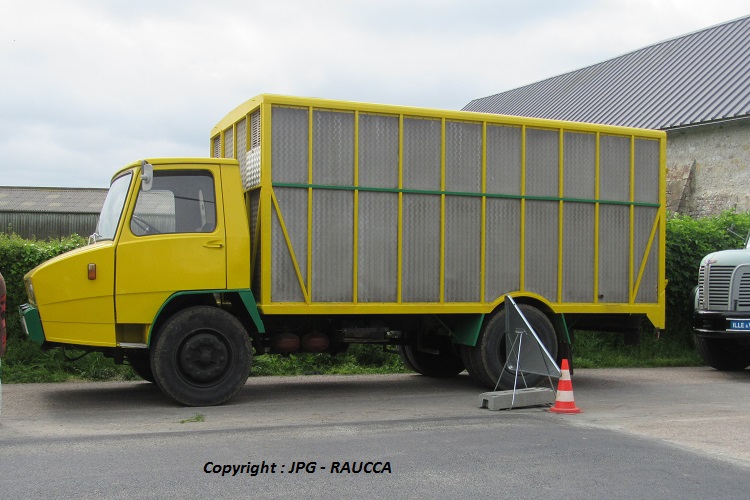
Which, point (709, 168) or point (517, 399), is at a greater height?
point (709, 168)

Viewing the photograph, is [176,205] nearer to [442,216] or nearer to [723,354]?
[442,216]

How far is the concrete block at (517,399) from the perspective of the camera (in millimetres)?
9594

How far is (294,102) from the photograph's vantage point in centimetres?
1002

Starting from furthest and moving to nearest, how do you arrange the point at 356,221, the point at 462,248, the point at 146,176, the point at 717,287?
the point at 717,287, the point at 462,248, the point at 356,221, the point at 146,176

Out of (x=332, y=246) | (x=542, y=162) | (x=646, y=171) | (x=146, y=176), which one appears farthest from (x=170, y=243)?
(x=646, y=171)

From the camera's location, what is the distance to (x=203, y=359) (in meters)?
9.46

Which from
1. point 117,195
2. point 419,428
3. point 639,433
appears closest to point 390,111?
point 117,195

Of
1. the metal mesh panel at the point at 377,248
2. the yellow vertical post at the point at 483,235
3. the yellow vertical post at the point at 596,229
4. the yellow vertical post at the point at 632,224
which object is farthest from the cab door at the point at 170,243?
the yellow vertical post at the point at 632,224

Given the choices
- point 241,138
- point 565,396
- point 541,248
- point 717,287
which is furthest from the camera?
point 717,287

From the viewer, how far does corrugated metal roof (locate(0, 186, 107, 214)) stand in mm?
34094

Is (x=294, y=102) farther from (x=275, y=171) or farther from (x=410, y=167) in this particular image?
(x=410, y=167)

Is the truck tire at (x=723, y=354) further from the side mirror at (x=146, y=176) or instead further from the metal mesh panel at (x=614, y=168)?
the side mirror at (x=146, y=176)

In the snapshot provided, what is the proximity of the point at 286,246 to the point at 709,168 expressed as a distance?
64.2 ft

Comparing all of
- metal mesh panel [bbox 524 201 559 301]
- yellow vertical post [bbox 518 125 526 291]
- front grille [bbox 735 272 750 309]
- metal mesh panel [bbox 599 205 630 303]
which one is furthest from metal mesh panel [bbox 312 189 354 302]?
front grille [bbox 735 272 750 309]
